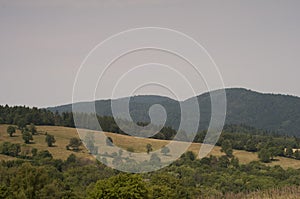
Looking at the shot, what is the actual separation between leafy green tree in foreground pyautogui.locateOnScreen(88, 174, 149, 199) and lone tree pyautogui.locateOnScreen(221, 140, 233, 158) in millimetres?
87124

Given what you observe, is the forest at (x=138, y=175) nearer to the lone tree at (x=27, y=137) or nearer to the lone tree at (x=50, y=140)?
the lone tree at (x=50, y=140)

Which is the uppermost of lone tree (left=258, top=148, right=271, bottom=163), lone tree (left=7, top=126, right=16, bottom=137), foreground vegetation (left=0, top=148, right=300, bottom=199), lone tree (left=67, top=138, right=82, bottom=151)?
lone tree (left=7, top=126, right=16, bottom=137)

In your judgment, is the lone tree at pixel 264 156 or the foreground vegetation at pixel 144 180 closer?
the foreground vegetation at pixel 144 180

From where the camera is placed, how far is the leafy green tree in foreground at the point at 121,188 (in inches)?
1567

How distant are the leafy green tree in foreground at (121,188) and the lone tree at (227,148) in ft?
286

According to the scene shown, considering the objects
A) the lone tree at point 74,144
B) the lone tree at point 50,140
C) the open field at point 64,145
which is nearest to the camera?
the open field at point 64,145

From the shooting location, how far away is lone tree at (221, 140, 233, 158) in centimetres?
12587

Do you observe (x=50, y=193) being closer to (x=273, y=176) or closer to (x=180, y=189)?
(x=180, y=189)

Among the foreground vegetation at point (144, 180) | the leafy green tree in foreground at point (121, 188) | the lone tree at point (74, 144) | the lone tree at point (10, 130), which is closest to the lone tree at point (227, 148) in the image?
the foreground vegetation at point (144, 180)

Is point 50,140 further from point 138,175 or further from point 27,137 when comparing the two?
point 138,175

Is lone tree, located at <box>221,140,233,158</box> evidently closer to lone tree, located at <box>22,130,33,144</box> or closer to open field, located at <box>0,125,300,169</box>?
open field, located at <box>0,125,300,169</box>

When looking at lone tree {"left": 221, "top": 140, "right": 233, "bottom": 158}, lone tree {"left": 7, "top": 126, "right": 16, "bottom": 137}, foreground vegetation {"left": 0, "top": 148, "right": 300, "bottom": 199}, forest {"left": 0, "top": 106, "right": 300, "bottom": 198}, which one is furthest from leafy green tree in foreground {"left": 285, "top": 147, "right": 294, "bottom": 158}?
lone tree {"left": 7, "top": 126, "right": 16, "bottom": 137}

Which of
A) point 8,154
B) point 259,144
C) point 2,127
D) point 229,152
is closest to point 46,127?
point 2,127

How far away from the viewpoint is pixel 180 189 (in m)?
61.5
